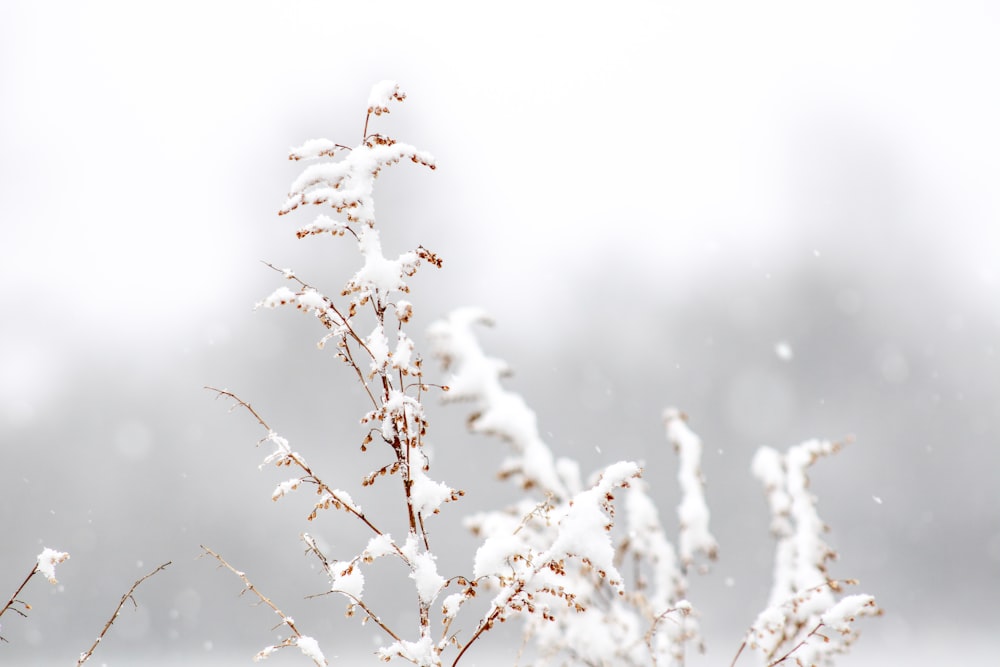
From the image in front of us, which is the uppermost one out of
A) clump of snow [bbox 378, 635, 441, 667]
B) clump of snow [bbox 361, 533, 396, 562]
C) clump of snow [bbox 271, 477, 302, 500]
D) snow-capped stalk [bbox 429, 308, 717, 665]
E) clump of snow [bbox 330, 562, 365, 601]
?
snow-capped stalk [bbox 429, 308, 717, 665]

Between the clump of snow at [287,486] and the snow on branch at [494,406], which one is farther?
the snow on branch at [494,406]

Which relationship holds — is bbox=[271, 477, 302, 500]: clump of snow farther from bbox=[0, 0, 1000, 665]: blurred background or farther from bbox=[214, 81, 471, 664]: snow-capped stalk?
bbox=[0, 0, 1000, 665]: blurred background

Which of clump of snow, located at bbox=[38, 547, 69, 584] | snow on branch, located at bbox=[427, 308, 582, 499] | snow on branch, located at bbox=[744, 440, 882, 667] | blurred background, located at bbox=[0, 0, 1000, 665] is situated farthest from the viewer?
blurred background, located at bbox=[0, 0, 1000, 665]

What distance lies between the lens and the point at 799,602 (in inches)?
126

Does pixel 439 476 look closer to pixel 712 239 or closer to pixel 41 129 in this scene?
pixel 712 239

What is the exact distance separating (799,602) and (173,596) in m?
36.4

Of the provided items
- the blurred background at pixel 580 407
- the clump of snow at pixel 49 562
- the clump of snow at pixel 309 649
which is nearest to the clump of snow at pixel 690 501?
the clump of snow at pixel 309 649

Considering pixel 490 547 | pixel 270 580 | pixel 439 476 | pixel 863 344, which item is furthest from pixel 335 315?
pixel 863 344

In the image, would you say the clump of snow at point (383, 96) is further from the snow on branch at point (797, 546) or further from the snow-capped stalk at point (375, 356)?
the snow on branch at point (797, 546)

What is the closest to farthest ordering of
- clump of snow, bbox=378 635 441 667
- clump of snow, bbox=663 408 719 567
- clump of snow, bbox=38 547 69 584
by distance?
clump of snow, bbox=378 635 441 667, clump of snow, bbox=38 547 69 584, clump of snow, bbox=663 408 719 567

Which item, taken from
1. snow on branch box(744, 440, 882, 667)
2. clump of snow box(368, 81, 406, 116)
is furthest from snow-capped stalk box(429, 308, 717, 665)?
clump of snow box(368, 81, 406, 116)

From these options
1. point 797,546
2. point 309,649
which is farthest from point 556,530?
point 797,546

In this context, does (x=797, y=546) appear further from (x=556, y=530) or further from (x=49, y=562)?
(x=49, y=562)

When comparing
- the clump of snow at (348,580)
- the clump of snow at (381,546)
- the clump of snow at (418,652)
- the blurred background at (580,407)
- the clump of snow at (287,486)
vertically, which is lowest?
the clump of snow at (418,652)
